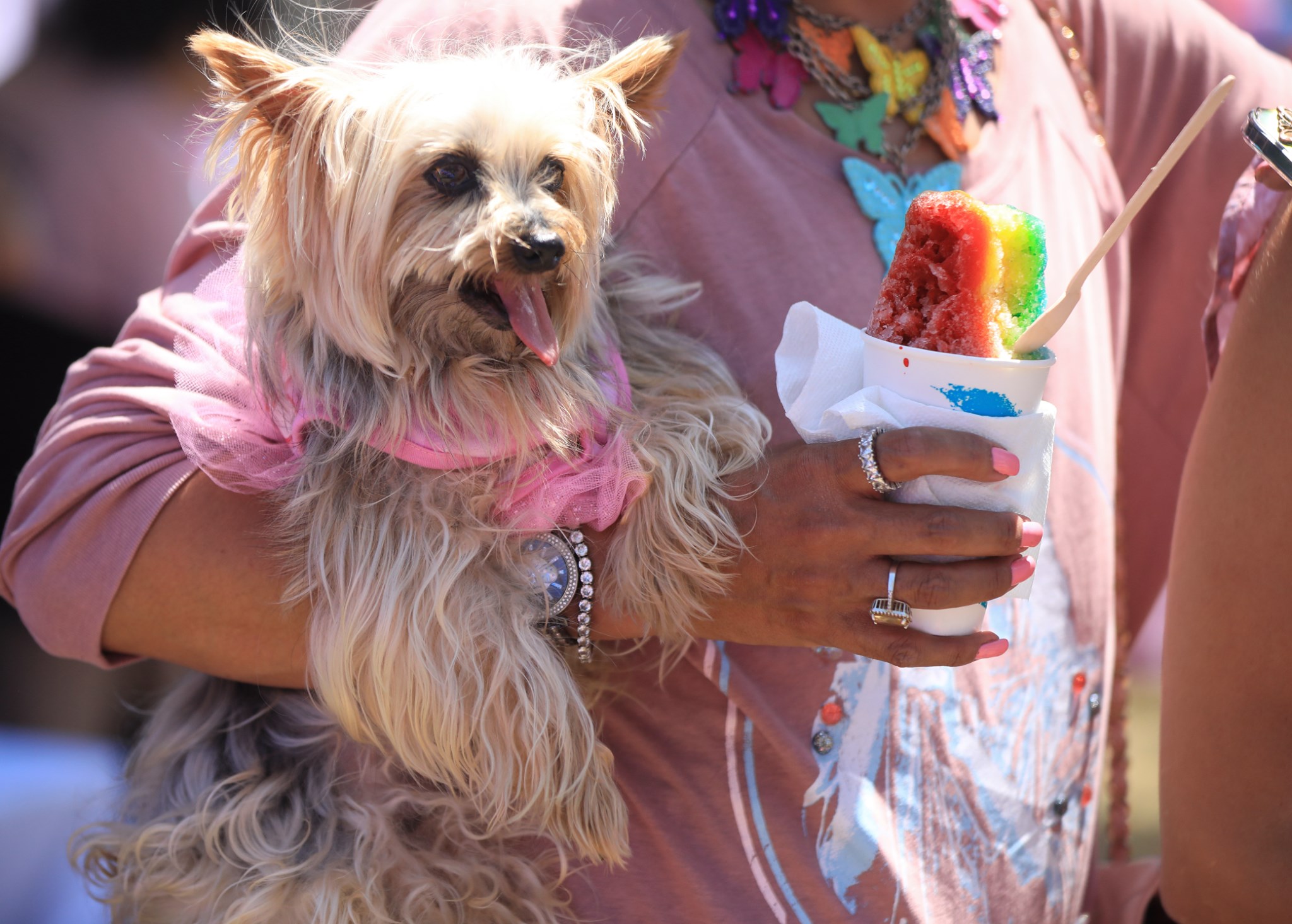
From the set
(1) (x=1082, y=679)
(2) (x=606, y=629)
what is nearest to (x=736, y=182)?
(2) (x=606, y=629)

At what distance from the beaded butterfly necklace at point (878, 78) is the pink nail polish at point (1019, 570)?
1.71ft

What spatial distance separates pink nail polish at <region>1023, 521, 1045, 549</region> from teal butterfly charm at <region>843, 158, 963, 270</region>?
0.50m

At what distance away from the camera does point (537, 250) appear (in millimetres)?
1050

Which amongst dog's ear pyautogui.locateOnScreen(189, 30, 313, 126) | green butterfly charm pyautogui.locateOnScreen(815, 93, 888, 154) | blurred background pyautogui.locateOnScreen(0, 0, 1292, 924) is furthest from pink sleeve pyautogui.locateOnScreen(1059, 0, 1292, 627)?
blurred background pyautogui.locateOnScreen(0, 0, 1292, 924)

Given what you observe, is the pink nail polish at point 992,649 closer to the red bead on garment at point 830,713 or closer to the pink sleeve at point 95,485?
the red bead on garment at point 830,713

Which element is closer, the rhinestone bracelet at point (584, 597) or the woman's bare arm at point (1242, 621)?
the woman's bare arm at point (1242, 621)

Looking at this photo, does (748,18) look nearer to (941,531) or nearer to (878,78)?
(878,78)

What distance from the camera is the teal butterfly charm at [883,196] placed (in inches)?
55.2

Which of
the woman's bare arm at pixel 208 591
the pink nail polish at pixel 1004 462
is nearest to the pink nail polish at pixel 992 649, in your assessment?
the pink nail polish at pixel 1004 462

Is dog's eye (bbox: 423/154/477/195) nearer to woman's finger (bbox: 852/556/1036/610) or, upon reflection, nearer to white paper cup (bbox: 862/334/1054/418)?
white paper cup (bbox: 862/334/1054/418)

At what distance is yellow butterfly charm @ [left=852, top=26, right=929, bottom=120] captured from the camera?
4.78ft

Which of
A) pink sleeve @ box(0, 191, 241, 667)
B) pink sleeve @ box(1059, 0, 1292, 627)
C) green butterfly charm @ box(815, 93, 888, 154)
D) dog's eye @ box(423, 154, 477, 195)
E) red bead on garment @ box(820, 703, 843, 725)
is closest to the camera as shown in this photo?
dog's eye @ box(423, 154, 477, 195)

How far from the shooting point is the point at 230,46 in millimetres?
1022

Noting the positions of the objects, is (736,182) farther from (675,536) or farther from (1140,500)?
(1140,500)
